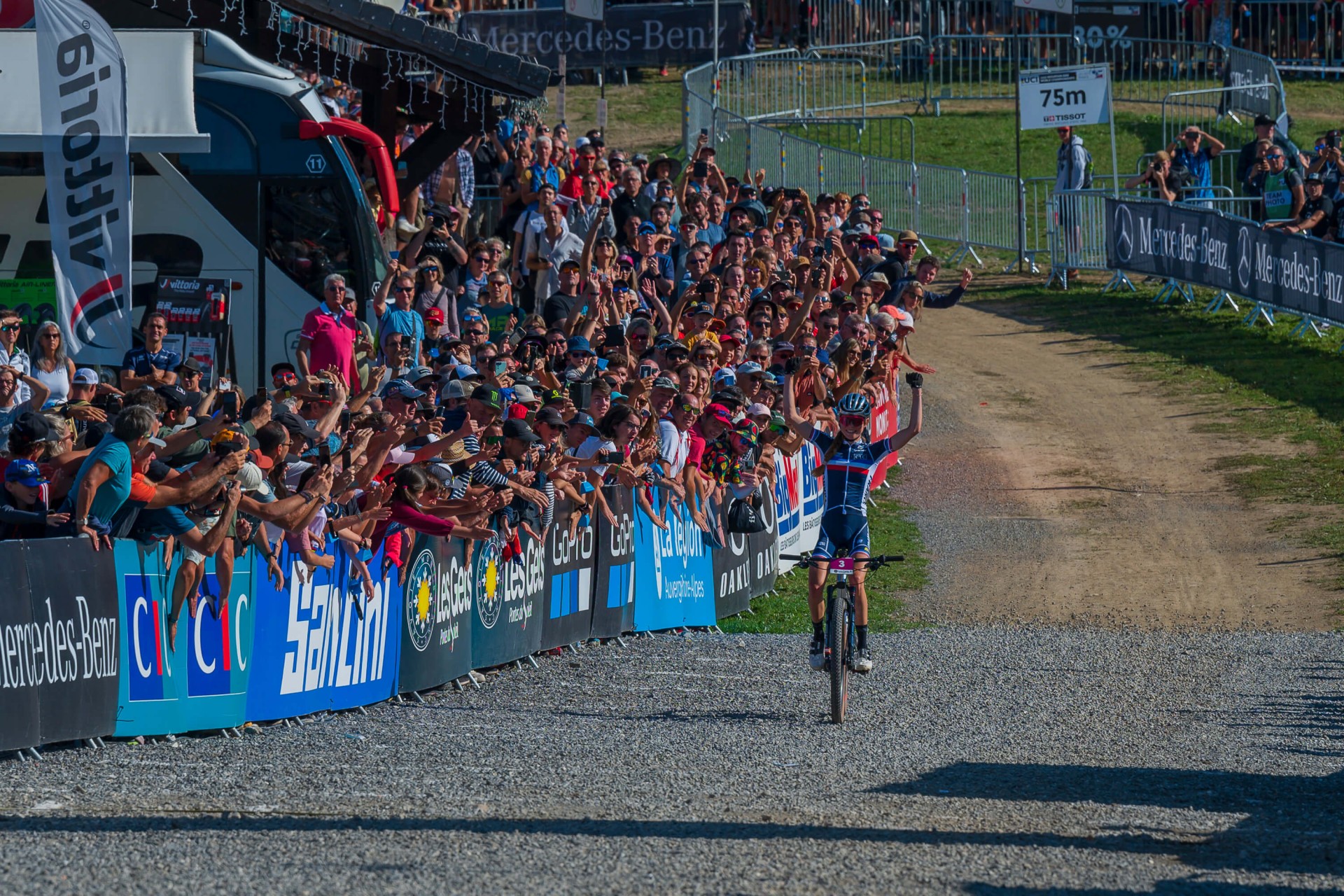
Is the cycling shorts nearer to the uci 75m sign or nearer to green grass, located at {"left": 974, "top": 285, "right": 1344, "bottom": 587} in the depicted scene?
green grass, located at {"left": 974, "top": 285, "right": 1344, "bottom": 587}

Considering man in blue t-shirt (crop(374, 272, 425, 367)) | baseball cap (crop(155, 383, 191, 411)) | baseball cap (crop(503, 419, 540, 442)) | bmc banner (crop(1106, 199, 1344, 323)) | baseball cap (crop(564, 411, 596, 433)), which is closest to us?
baseball cap (crop(155, 383, 191, 411))

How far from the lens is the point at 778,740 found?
11.0 m

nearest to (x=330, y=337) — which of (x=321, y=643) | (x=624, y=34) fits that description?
(x=321, y=643)

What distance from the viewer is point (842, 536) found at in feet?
40.8

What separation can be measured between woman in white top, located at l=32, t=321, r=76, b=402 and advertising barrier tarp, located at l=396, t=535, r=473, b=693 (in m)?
3.54

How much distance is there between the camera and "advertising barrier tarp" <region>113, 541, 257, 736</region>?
9719 millimetres

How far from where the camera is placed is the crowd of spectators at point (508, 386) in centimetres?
999

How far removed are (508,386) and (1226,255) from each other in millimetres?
14960

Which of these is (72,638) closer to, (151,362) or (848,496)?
(151,362)

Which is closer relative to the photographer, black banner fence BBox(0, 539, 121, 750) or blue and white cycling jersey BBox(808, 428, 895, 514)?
black banner fence BBox(0, 539, 121, 750)

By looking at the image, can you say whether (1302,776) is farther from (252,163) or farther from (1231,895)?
(252,163)

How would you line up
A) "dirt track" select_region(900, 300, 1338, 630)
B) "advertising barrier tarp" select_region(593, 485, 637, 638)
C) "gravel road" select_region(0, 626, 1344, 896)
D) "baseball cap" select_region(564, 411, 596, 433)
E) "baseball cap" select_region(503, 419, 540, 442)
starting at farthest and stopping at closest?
"dirt track" select_region(900, 300, 1338, 630)
"advertising barrier tarp" select_region(593, 485, 637, 638)
"baseball cap" select_region(564, 411, 596, 433)
"baseball cap" select_region(503, 419, 540, 442)
"gravel road" select_region(0, 626, 1344, 896)

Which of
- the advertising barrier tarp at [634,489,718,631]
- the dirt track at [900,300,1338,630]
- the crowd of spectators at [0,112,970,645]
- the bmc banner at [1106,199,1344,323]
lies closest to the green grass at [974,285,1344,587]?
the dirt track at [900,300,1338,630]

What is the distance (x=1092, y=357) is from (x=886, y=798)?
17.7m
